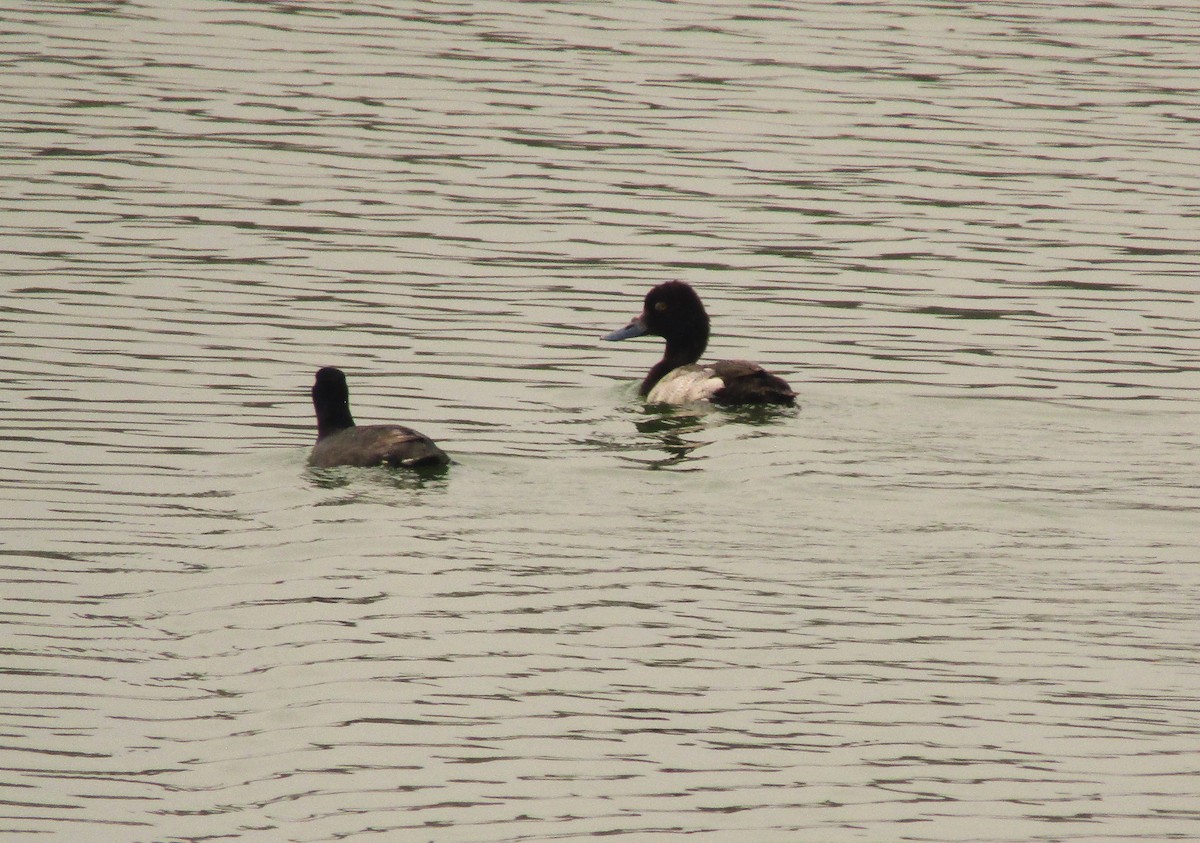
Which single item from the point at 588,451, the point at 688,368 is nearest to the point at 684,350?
the point at 688,368

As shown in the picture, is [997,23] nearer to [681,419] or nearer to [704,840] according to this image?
[681,419]

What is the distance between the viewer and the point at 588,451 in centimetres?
1512

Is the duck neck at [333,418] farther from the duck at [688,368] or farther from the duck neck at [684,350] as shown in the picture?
the duck neck at [684,350]

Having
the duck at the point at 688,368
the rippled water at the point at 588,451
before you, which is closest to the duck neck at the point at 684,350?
the duck at the point at 688,368

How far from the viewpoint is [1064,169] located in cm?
2617

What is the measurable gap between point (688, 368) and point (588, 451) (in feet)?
7.46

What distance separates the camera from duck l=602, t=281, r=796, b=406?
1617cm

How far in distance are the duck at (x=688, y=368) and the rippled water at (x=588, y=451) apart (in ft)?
0.76

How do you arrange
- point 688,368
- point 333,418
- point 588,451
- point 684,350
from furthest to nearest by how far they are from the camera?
point 684,350, point 688,368, point 588,451, point 333,418

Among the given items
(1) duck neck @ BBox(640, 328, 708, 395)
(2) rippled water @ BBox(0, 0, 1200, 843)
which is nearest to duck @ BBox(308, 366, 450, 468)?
(2) rippled water @ BBox(0, 0, 1200, 843)

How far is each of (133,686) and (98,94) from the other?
1928 centimetres

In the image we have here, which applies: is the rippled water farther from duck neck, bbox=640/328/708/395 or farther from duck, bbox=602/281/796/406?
duck neck, bbox=640/328/708/395

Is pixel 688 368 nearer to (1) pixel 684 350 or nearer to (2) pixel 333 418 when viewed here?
(1) pixel 684 350

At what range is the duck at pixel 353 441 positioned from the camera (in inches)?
549
